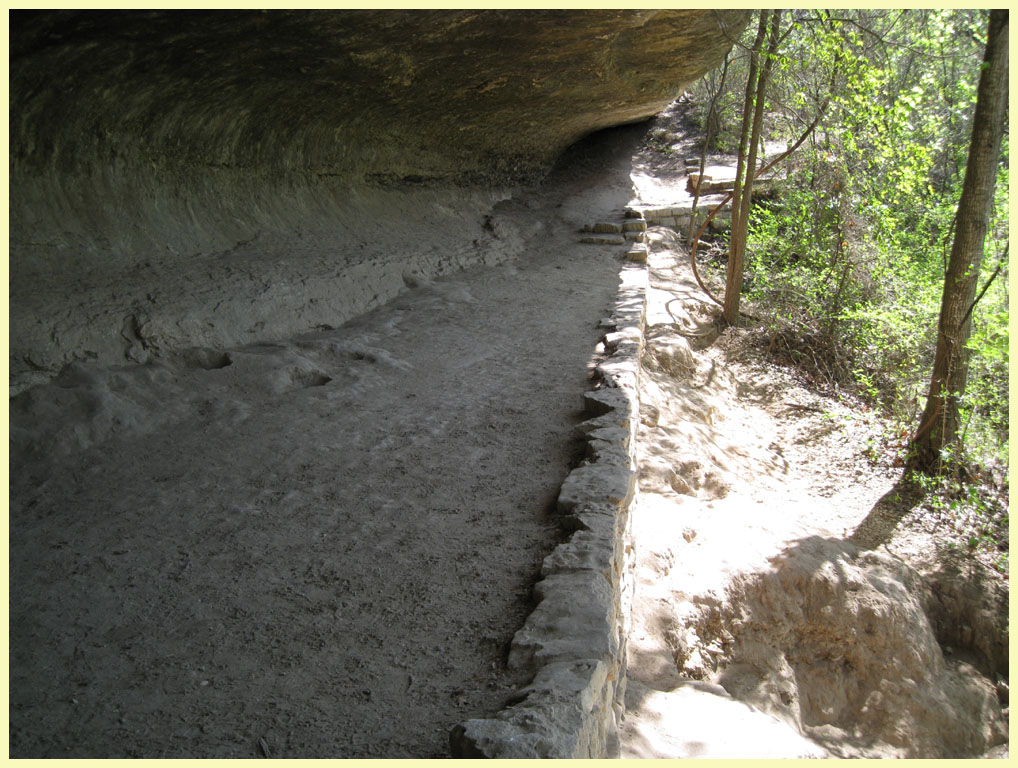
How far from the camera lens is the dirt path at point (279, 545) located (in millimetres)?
2127

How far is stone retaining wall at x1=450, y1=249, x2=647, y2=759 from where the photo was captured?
6.19 feet

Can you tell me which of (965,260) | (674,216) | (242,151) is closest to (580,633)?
(965,260)

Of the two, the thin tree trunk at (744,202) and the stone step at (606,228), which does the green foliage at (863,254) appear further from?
the stone step at (606,228)

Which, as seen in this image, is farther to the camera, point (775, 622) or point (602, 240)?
point (602, 240)

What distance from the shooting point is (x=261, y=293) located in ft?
17.2

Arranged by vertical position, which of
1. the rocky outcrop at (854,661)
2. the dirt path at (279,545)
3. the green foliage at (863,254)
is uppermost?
the green foliage at (863,254)

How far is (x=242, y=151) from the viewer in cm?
575

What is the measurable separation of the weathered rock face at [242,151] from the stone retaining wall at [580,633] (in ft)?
8.96

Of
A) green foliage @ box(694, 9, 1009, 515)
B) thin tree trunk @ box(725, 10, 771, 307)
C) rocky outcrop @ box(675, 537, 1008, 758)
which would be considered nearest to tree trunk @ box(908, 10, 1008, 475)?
green foliage @ box(694, 9, 1009, 515)

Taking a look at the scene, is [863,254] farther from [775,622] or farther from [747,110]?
[775,622]

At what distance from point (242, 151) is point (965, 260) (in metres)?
5.44

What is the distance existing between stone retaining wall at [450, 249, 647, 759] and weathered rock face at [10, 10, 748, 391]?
2.73 metres

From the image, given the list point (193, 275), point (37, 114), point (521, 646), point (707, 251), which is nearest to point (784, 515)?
point (521, 646)

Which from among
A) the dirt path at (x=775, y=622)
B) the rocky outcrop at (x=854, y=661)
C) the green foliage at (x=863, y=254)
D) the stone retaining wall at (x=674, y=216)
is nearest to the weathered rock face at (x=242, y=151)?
the green foliage at (x=863, y=254)
